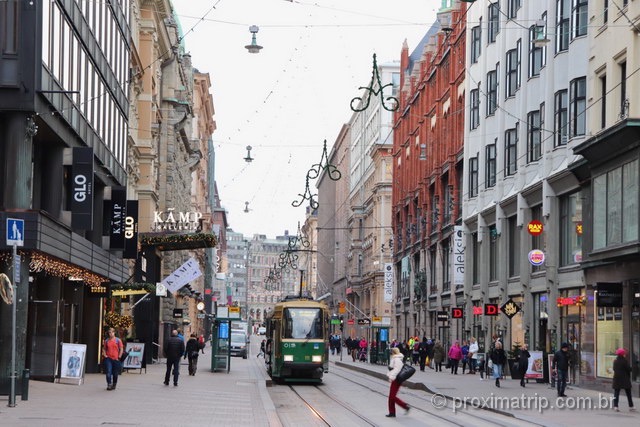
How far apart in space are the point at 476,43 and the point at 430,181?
15592 millimetres

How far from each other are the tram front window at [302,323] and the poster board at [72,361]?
10.5 m

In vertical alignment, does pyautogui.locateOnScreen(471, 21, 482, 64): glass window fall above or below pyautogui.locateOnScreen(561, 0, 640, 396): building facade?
above

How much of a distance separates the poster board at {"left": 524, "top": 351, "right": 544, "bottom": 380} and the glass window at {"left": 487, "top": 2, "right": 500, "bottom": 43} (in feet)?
62.2

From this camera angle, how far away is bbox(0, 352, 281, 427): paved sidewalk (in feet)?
70.7

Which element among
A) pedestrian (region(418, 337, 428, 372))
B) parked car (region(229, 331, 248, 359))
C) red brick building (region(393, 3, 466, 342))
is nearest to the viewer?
pedestrian (region(418, 337, 428, 372))

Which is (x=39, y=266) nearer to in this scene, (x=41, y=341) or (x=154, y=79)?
(x=41, y=341)

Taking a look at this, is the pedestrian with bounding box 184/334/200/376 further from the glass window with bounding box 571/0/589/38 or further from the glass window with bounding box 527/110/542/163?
the glass window with bounding box 571/0/589/38

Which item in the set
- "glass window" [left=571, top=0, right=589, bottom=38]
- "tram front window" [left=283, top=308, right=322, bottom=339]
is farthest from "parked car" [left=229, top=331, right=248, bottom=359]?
"glass window" [left=571, top=0, right=589, bottom=38]

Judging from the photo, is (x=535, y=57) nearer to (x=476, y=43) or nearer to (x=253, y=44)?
(x=476, y=43)

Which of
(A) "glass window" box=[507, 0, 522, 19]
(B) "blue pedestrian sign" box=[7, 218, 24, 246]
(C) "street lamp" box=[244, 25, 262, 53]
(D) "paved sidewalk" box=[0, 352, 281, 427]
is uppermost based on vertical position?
(A) "glass window" box=[507, 0, 522, 19]

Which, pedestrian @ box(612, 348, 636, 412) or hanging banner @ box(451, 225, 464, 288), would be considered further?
hanging banner @ box(451, 225, 464, 288)

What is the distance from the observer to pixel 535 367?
40562 millimetres

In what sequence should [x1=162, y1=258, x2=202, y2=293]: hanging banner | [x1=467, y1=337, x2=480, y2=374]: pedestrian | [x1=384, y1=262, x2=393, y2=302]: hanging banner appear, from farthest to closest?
[x1=384, y1=262, x2=393, y2=302]: hanging banner → [x1=467, y1=337, x2=480, y2=374]: pedestrian → [x1=162, y1=258, x2=202, y2=293]: hanging banner

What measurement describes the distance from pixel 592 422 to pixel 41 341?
638 inches
